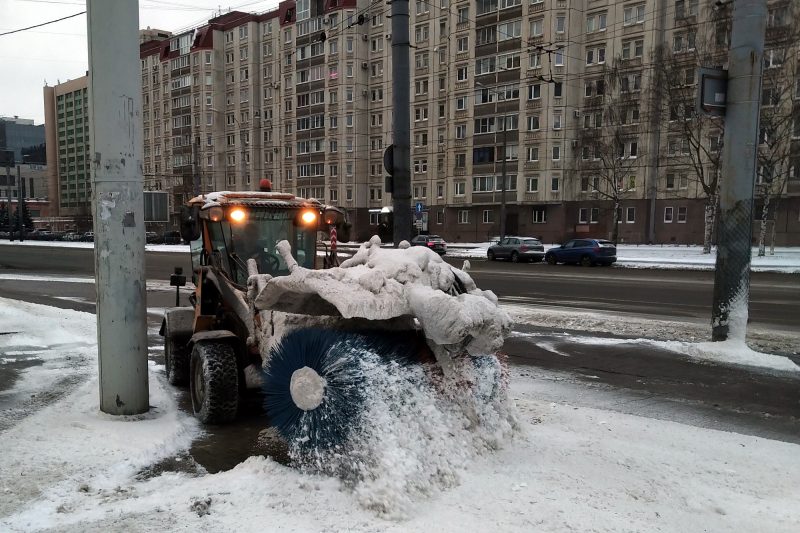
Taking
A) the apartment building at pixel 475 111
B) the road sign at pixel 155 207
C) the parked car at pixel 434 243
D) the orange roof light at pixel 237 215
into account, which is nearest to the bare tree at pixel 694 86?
the apartment building at pixel 475 111

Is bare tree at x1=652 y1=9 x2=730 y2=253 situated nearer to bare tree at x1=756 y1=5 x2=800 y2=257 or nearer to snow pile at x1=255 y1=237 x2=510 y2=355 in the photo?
bare tree at x1=756 y1=5 x2=800 y2=257

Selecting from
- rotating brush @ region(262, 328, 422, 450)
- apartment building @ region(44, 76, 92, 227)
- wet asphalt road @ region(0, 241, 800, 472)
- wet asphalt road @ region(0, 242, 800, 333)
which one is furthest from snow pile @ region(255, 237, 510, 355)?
apartment building @ region(44, 76, 92, 227)

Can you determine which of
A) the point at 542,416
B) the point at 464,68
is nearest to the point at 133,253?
the point at 542,416

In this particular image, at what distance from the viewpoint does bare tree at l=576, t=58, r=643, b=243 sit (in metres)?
43.1

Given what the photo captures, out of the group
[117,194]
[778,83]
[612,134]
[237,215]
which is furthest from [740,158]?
[612,134]

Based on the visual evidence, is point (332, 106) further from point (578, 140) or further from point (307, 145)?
point (578, 140)

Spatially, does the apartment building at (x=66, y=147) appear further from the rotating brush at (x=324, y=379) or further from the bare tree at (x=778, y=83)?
the rotating brush at (x=324, y=379)

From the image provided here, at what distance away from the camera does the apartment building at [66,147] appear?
103 m

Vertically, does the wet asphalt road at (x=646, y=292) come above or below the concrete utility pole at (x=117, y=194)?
below

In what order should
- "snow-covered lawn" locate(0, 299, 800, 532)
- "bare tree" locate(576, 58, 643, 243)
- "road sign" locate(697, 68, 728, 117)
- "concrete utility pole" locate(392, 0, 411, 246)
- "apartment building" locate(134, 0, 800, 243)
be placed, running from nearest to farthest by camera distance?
"snow-covered lawn" locate(0, 299, 800, 532) < "road sign" locate(697, 68, 728, 117) < "concrete utility pole" locate(392, 0, 411, 246) < "bare tree" locate(576, 58, 643, 243) < "apartment building" locate(134, 0, 800, 243)

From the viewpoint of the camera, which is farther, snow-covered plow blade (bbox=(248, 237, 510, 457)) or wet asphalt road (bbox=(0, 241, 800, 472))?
wet asphalt road (bbox=(0, 241, 800, 472))

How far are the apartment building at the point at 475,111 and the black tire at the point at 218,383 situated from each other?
29421 mm

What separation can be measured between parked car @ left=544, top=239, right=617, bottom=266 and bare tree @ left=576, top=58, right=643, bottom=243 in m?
11.0

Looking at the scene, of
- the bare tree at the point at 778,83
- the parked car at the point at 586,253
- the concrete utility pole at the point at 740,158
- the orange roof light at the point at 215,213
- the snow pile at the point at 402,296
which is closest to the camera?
the snow pile at the point at 402,296
